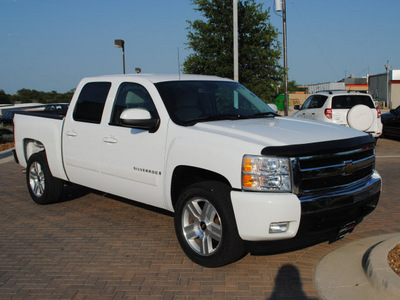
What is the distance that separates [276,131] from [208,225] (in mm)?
1144

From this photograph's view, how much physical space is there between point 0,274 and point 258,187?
8.81ft

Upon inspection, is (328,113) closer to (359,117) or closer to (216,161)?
(359,117)

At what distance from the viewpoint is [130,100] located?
5.43 metres

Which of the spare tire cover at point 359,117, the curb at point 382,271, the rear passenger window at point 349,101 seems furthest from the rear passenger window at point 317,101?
the curb at point 382,271

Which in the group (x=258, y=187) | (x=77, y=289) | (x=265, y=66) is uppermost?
(x=265, y=66)

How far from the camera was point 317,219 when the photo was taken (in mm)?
3891

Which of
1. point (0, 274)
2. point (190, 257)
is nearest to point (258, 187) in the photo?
point (190, 257)

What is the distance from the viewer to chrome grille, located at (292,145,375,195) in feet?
12.6

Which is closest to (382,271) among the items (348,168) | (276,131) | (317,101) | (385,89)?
(348,168)

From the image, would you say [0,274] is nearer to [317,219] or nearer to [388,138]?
[317,219]

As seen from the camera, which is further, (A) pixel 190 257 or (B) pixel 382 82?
(B) pixel 382 82

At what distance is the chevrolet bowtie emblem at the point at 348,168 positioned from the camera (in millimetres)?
4170

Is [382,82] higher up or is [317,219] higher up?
[382,82]

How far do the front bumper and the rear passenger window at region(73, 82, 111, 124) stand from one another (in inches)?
104
